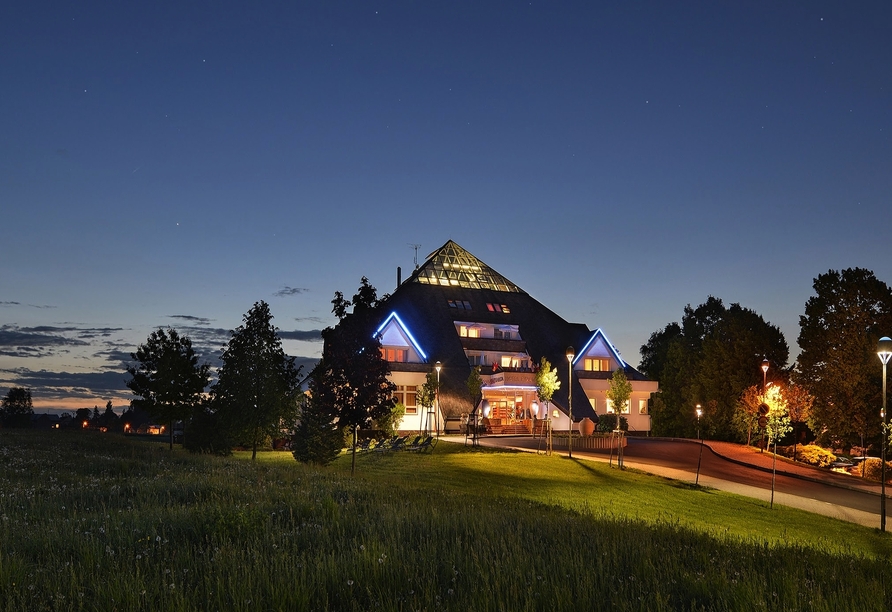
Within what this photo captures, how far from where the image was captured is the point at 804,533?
17.1 metres

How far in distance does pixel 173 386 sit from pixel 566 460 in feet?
78.8

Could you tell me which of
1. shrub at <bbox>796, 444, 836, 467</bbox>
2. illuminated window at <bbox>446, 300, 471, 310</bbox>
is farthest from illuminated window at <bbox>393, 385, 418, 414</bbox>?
shrub at <bbox>796, 444, 836, 467</bbox>

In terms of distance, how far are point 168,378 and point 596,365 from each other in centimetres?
3472

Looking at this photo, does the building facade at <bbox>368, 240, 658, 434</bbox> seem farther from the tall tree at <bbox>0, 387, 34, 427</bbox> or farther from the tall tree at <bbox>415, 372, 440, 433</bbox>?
the tall tree at <bbox>0, 387, 34, 427</bbox>

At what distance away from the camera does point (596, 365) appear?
58781 millimetres

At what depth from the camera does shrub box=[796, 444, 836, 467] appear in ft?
117

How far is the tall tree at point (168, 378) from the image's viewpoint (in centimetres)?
4028

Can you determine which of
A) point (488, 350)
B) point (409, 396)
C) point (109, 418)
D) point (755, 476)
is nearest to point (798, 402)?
point (755, 476)

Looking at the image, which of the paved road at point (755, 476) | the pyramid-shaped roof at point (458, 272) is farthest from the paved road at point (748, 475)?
the pyramid-shaped roof at point (458, 272)

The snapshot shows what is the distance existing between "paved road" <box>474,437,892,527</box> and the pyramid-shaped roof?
2410 centimetres

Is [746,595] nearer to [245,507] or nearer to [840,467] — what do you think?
[245,507]

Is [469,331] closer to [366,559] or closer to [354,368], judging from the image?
[354,368]

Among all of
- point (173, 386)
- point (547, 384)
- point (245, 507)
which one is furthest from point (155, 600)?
point (173, 386)

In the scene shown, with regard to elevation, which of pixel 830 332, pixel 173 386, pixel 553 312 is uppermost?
pixel 553 312
